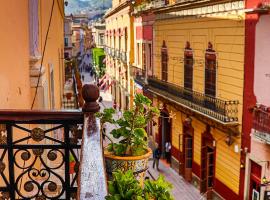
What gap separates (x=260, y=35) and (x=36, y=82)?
23.1 feet

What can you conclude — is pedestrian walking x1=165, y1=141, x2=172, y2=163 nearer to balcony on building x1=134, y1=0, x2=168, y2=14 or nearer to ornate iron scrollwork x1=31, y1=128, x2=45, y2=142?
balcony on building x1=134, y1=0, x2=168, y2=14

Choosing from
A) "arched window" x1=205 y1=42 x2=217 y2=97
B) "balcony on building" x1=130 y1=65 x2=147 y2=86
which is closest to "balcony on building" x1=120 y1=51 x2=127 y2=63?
"balcony on building" x1=130 y1=65 x2=147 y2=86

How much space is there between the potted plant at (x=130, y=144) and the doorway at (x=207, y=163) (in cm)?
1070

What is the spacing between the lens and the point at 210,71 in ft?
46.3

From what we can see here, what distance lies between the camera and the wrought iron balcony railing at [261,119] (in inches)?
430

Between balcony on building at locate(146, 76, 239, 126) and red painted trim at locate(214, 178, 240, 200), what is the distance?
2.00 m

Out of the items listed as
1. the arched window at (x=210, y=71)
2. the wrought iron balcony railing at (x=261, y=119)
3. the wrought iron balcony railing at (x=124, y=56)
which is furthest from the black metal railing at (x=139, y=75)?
the wrought iron balcony railing at (x=261, y=119)

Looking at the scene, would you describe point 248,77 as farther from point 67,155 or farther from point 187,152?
point 67,155

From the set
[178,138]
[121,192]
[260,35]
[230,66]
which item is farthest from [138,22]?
[121,192]

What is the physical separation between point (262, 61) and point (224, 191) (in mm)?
4284

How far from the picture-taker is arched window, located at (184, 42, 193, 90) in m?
15.9

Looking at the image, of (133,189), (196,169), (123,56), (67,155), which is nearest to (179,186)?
(196,169)

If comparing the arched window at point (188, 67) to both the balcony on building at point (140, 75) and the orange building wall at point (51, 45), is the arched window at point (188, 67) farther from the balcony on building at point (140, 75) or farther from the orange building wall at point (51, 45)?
the balcony on building at point (140, 75)

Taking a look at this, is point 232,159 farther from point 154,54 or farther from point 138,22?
point 138,22
